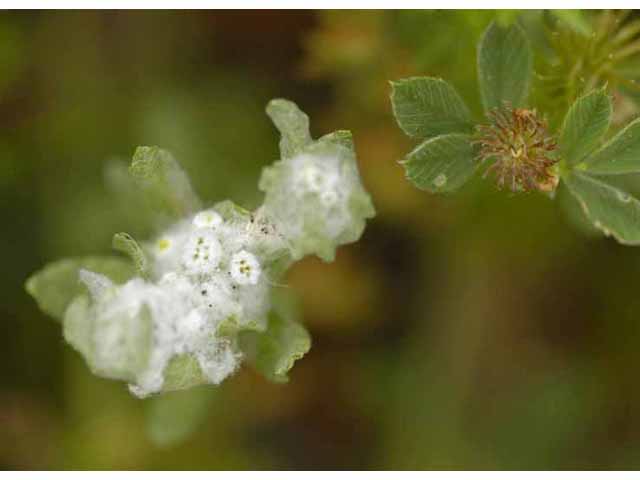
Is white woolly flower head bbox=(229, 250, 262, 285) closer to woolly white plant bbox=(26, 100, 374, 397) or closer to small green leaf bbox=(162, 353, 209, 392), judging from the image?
woolly white plant bbox=(26, 100, 374, 397)

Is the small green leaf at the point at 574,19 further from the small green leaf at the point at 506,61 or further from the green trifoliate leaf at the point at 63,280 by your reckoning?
the green trifoliate leaf at the point at 63,280

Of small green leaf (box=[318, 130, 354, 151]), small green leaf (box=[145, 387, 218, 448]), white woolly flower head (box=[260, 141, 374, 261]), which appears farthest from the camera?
small green leaf (box=[145, 387, 218, 448])

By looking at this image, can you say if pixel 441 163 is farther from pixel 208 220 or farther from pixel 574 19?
pixel 208 220

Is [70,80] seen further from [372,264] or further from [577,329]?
[577,329]

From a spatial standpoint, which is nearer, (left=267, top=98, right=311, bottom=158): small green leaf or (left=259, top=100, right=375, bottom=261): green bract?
(left=259, top=100, right=375, bottom=261): green bract

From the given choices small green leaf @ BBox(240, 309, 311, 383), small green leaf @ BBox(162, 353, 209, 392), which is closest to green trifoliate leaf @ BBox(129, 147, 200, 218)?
small green leaf @ BBox(240, 309, 311, 383)

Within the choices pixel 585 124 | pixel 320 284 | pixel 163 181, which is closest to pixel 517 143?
pixel 585 124
